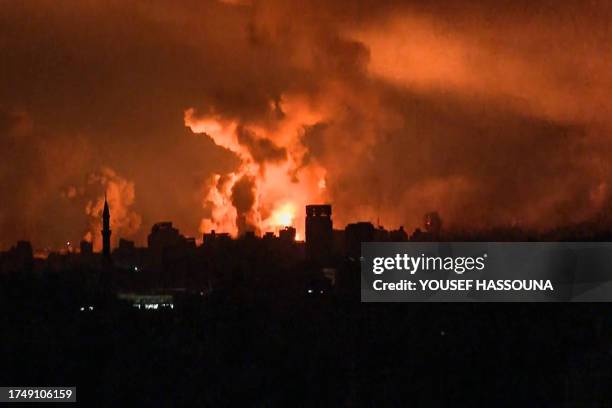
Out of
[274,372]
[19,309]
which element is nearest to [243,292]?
[19,309]

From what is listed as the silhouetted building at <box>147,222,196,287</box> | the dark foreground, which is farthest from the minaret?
the dark foreground

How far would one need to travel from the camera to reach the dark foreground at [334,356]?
24484 millimetres

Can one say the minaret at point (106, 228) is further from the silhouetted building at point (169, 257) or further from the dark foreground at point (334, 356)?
the dark foreground at point (334, 356)

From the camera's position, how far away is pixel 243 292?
41.9m

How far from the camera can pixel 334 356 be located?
2909 centimetres

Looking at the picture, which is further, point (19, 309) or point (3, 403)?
point (19, 309)

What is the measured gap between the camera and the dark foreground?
2448 cm

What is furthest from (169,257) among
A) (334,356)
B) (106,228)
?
(334,356)

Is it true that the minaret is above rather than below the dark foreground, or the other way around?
above

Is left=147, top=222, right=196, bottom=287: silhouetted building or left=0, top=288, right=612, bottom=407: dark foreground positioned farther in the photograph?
left=147, top=222, right=196, bottom=287: silhouetted building

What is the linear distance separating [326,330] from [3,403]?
1307 cm

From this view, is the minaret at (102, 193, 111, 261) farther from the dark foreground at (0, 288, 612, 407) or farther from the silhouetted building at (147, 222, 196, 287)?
the dark foreground at (0, 288, 612, 407)

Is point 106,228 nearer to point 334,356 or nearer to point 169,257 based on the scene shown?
point 169,257

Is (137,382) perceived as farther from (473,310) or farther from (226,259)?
(226,259)
